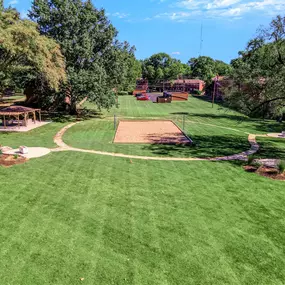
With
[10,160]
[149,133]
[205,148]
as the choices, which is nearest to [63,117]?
[149,133]

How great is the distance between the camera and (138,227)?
844 cm

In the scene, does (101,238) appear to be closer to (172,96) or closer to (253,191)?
(253,191)

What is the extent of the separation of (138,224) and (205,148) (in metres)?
12.4

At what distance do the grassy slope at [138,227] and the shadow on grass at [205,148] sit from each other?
4.35 meters

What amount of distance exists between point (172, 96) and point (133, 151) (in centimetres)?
4172

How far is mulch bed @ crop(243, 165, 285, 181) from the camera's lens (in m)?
13.6

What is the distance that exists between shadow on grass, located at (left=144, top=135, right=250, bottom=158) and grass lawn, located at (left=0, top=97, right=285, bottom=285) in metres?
2.83

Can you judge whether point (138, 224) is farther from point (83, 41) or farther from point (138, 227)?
point (83, 41)

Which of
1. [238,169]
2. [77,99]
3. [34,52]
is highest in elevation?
[34,52]

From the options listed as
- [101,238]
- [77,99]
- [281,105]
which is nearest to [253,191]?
[101,238]

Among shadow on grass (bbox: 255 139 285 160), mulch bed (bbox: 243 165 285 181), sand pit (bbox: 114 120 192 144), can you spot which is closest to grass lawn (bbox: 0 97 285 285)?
mulch bed (bbox: 243 165 285 181)

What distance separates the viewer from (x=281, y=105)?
20594 mm

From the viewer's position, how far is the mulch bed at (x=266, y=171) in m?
13.6

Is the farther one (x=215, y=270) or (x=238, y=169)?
(x=238, y=169)
